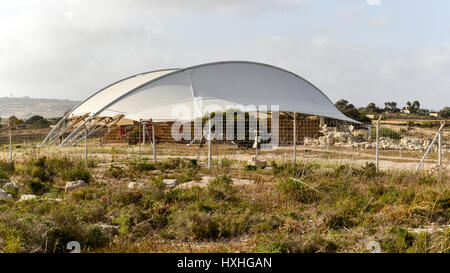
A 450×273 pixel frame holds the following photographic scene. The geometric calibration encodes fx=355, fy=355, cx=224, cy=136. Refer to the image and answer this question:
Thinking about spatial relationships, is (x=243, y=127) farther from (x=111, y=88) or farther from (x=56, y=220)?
(x=56, y=220)

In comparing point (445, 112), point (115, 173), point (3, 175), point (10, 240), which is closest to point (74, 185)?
point (115, 173)

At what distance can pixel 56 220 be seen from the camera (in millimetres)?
5930

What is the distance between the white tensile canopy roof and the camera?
16406mm

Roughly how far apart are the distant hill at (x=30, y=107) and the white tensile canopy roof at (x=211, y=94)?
415 ft

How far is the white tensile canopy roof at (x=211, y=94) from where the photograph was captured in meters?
16.4

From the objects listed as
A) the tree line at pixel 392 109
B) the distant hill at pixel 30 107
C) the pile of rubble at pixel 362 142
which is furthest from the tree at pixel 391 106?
the distant hill at pixel 30 107

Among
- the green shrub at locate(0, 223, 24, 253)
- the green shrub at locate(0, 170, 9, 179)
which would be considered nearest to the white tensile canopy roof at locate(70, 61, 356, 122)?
the green shrub at locate(0, 170, 9, 179)

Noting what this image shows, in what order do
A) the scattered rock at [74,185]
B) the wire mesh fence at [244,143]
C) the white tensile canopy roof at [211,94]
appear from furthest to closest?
the wire mesh fence at [244,143]
the white tensile canopy roof at [211,94]
the scattered rock at [74,185]

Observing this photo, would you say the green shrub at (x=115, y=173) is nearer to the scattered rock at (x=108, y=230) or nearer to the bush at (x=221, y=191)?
the bush at (x=221, y=191)

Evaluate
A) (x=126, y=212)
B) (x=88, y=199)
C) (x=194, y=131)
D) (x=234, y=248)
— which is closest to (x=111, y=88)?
(x=194, y=131)

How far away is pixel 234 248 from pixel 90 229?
7.84 ft

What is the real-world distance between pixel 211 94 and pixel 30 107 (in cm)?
15704

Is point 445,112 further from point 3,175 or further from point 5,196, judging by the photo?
point 5,196

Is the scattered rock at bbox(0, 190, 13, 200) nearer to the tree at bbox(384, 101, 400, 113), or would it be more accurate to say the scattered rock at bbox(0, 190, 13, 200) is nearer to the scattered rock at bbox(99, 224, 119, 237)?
the scattered rock at bbox(99, 224, 119, 237)
